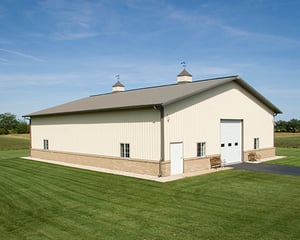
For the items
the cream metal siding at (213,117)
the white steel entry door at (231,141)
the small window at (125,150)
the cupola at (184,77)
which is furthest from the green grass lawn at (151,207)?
the cupola at (184,77)

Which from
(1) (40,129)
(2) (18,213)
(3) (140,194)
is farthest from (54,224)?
(1) (40,129)

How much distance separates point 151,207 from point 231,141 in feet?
41.5

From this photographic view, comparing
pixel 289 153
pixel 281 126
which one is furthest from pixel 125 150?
pixel 281 126

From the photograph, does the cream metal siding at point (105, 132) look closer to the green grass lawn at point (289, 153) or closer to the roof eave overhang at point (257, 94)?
the roof eave overhang at point (257, 94)

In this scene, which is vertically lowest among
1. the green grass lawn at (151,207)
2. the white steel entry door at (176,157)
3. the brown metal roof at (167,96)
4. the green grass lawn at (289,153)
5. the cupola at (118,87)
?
the green grass lawn at (151,207)

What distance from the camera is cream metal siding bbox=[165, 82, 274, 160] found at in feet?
57.8

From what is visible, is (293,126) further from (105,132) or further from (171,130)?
(171,130)

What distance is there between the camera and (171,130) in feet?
56.4

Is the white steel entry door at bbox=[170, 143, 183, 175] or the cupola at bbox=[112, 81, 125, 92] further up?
the cupola at bbox=[112, 81, 125, 92]

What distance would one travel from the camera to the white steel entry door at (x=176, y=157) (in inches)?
678

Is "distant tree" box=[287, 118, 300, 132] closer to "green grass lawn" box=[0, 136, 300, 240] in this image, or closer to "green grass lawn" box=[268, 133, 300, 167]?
"green grass lawn" box=[268, 133, 300, 167]

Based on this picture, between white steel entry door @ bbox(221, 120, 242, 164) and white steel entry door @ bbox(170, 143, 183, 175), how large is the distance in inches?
184

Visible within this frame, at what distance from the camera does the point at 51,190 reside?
14055 millimetres

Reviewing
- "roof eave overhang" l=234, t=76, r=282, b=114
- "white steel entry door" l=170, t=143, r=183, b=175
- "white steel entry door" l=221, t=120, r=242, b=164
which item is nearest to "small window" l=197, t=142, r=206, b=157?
"white steel entry door" l=170, t=143, r=183, b=175
